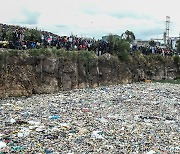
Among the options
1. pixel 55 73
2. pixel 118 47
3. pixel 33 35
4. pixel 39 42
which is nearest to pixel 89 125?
pixel 55 73

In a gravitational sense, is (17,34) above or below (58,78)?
above

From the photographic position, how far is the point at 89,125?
11.3 m

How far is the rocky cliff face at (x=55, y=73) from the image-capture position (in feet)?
59.9

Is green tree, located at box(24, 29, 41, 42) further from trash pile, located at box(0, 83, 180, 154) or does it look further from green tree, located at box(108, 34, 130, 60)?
green tree, located at box(108, 34, 130, 60)

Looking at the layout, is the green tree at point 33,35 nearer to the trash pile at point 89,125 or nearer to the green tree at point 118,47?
the trash pile at point 89,125

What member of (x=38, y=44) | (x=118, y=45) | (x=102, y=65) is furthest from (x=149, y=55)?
(x=38, y=44)

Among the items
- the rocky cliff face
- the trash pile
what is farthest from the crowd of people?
the trash pile

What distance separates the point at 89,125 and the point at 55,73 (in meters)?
9.51

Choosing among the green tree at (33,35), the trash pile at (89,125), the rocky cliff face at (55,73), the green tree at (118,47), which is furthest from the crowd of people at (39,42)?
the trash pile at (89,125)

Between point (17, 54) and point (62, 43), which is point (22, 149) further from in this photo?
point (62, 43)

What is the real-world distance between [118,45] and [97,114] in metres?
14.1

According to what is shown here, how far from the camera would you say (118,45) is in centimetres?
2662

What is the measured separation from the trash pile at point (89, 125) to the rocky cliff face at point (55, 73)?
6.72 feet

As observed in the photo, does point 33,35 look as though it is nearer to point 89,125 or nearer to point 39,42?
point 39,42
